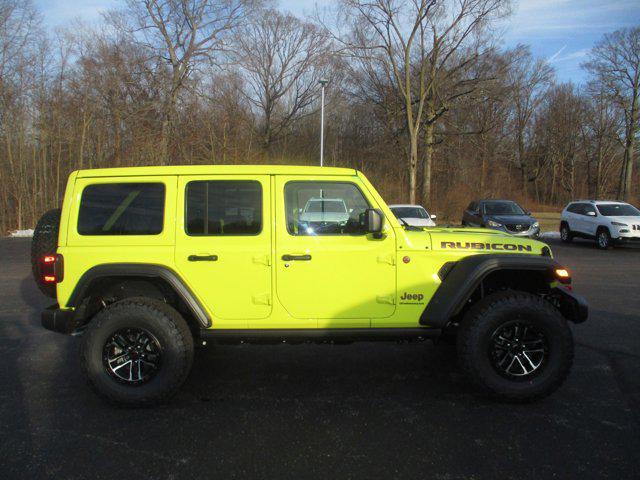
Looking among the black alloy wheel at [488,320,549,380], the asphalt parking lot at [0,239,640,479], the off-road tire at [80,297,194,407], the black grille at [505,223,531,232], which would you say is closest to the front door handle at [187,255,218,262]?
the off-road tire at [80,297,194,407]

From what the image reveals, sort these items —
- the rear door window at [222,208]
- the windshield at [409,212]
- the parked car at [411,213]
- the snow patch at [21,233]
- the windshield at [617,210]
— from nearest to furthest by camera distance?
1. the rear door window at [222,208]
2. the windshield at [617,210]
3. the parked car at [411,213]
4. the windshield at [409,212]
5. the snow patch at [21,233]

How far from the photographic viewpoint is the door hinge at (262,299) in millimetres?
4070

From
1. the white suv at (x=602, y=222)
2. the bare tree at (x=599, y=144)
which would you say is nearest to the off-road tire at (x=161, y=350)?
the white suv at (x=602, y=222)

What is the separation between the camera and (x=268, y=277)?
4055mm

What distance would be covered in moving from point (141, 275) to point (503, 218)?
593 inches

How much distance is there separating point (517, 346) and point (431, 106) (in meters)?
28.8

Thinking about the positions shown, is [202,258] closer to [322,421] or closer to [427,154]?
[322,421]

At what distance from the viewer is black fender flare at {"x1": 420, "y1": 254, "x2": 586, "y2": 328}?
3.94 meters

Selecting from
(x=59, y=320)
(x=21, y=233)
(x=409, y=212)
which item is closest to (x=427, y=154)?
(x=409, y=212)

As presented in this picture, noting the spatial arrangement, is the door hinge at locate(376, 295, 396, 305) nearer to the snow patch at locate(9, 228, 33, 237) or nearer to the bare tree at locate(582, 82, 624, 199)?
the snow patch at locate(9, 228, 33, 237)

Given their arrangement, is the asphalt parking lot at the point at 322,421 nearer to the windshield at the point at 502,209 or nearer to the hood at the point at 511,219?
the hood at the point at 511,219

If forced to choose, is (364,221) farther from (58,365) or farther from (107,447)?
(58,365)

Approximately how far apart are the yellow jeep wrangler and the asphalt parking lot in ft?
1.09

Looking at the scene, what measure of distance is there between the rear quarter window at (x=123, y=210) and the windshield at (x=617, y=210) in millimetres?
15967
